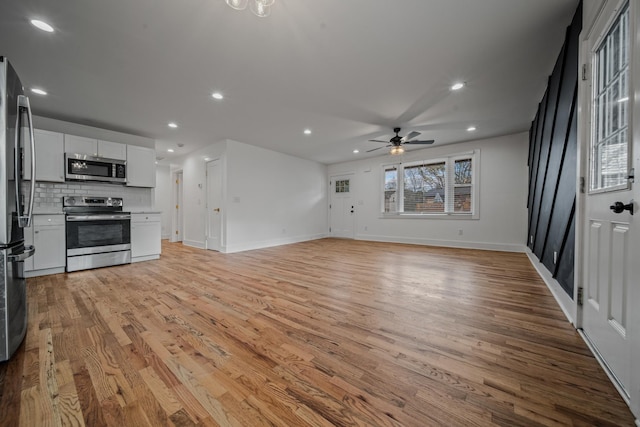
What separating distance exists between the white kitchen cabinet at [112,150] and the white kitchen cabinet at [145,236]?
106 cm

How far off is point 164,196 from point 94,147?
383 cm

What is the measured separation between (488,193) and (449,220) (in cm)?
102

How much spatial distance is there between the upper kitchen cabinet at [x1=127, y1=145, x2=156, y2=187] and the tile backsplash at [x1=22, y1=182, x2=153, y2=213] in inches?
10.4

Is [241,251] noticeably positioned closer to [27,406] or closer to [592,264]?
[27,406]

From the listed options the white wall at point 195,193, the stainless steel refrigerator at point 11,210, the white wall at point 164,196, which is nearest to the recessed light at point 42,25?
the stainless steel refrigerator at point 11,210

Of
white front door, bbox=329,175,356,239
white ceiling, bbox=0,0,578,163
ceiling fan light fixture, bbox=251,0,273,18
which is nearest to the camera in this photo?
ceiling fan light fixture, bbox=251,0,273,18

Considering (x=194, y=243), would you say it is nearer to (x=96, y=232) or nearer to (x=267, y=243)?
(x=267, y=243)

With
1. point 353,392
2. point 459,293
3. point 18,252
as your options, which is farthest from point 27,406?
point 459,293

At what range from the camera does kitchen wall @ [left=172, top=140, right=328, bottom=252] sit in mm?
5238

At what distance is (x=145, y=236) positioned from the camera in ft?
14.6

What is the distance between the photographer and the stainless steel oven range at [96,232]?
11.8 ft

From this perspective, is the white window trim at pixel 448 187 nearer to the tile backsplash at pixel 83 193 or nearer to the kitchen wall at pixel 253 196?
the kitchen wall at pixel 253 196

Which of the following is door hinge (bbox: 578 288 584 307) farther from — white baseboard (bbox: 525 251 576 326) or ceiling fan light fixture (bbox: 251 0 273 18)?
ceiling fan light fixture (bbox: 251 0 273 18)

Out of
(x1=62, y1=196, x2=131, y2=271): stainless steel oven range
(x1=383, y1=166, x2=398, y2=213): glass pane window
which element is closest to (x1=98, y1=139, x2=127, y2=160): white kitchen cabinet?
(x1=62, y1=196, x2=131, y2=271): stainless steel oven range
